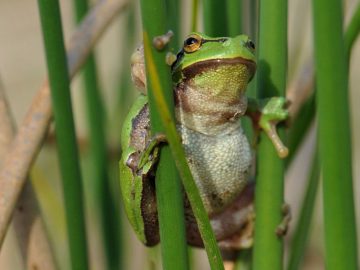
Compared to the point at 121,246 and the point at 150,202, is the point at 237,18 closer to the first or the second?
the point at 150,202

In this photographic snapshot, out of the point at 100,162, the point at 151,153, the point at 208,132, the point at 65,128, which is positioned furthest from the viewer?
the point at 100,162

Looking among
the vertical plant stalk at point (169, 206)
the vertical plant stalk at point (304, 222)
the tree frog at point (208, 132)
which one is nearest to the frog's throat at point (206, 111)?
the tree frog at point (208, 132)

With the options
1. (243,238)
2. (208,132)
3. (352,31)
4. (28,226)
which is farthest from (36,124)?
(352,31)

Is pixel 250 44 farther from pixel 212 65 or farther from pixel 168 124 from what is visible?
pixel 168 124

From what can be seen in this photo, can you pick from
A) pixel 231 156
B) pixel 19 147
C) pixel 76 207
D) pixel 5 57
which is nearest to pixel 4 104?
pixel 19 147

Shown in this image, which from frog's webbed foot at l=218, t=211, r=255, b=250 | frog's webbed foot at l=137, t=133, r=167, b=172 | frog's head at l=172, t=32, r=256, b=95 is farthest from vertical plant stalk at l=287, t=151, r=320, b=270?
frog's webbed foot at l=137, t=133, r=167, b=172

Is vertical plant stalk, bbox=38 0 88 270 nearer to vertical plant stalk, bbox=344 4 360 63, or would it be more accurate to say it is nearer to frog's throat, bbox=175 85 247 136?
frog's throat, bbox=175 85 247 136
